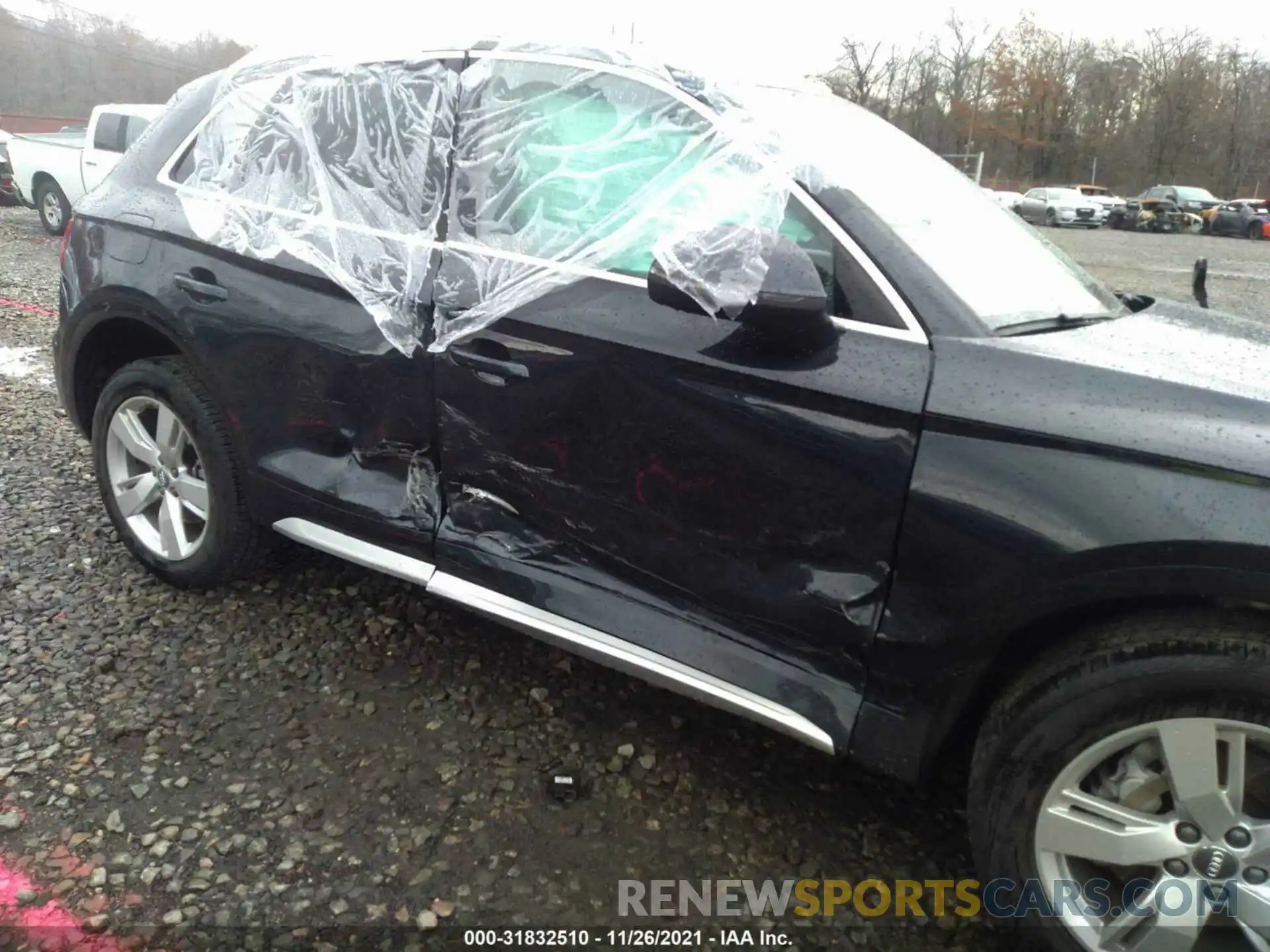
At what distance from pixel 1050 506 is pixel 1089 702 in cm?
37

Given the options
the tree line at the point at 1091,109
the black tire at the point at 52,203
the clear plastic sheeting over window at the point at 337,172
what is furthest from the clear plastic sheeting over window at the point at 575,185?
the tree line at the point at 1091,109

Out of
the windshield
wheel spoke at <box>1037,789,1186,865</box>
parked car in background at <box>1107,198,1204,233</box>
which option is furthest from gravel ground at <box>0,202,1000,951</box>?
parked car in background at <box>1107,198,1204,233</box>

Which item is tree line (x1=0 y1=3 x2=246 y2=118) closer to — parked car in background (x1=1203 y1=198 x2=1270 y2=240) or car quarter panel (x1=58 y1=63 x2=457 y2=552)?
parked car in background (x1=1203 y1=198 x2=1270 y2=240)

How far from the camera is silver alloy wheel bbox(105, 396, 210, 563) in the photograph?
3037 millimetres

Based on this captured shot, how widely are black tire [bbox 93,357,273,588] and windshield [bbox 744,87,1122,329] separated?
1913 mm

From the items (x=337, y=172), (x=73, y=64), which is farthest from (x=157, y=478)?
(x=73, y=64)

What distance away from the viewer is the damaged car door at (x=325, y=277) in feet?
8.21

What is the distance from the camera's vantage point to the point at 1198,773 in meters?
1.66

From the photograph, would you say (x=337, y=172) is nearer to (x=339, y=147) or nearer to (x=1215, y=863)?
(x=339, y=147)

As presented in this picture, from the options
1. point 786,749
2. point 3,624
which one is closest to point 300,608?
point 3,624

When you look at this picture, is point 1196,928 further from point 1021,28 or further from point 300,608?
point 1021,28

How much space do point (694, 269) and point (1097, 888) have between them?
58.5 inches

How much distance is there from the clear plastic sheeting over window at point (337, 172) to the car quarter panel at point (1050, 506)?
4.59 feet

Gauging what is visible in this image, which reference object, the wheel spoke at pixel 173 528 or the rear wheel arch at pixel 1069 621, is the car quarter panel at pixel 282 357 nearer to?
the wheel spoke at pixel 173 528
